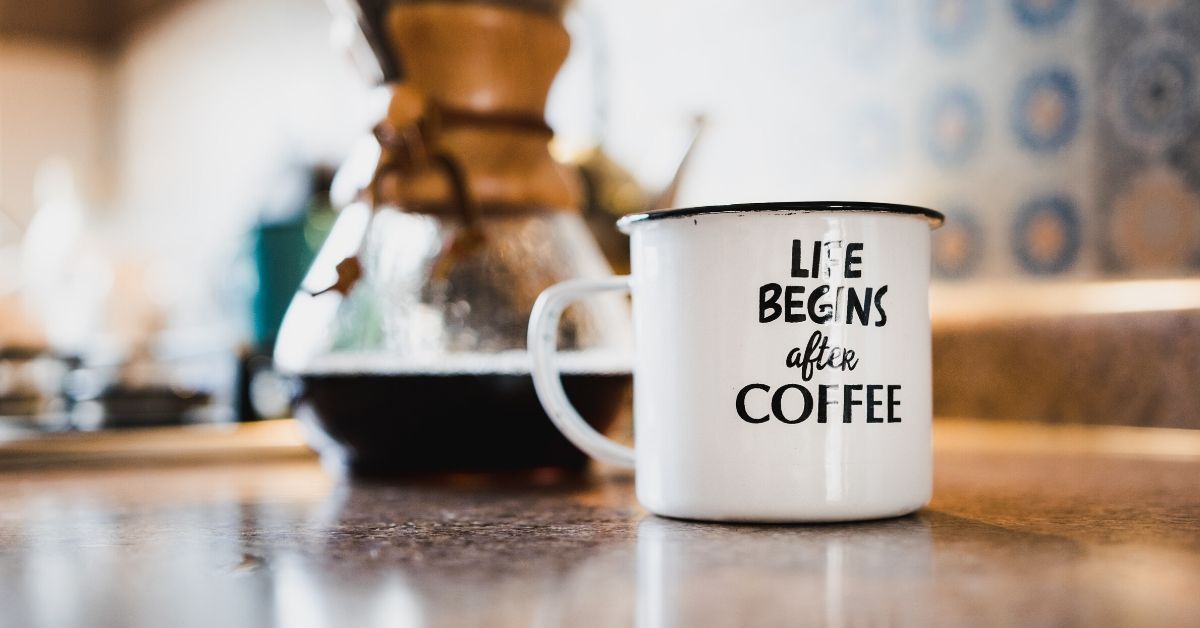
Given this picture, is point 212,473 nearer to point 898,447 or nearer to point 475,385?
point 475,385

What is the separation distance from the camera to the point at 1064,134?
0.87 m

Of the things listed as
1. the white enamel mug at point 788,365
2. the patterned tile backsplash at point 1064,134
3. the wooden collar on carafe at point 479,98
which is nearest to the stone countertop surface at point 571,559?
the white enamel mug at point 788,365

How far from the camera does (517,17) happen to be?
591mm

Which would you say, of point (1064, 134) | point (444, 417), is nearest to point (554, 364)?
point (444, 417)

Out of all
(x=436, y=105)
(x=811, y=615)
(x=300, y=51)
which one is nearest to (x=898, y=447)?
(x=811, y=615)

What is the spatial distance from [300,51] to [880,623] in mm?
2738

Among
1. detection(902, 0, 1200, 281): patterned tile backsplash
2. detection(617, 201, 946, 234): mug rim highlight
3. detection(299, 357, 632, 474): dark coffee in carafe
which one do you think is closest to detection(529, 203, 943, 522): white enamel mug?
detection(617, 201, 946, 234): mug rim highlight

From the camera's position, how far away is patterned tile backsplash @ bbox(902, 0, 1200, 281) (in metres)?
0.79

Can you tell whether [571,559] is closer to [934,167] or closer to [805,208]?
[805,208]

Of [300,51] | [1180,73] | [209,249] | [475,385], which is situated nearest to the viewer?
[475,385]

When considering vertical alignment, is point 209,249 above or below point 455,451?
above

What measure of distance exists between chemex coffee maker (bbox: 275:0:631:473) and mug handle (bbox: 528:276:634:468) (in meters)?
0.09

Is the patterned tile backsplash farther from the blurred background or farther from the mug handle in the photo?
the mug handle

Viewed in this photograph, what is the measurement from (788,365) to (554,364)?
0.39 feet
